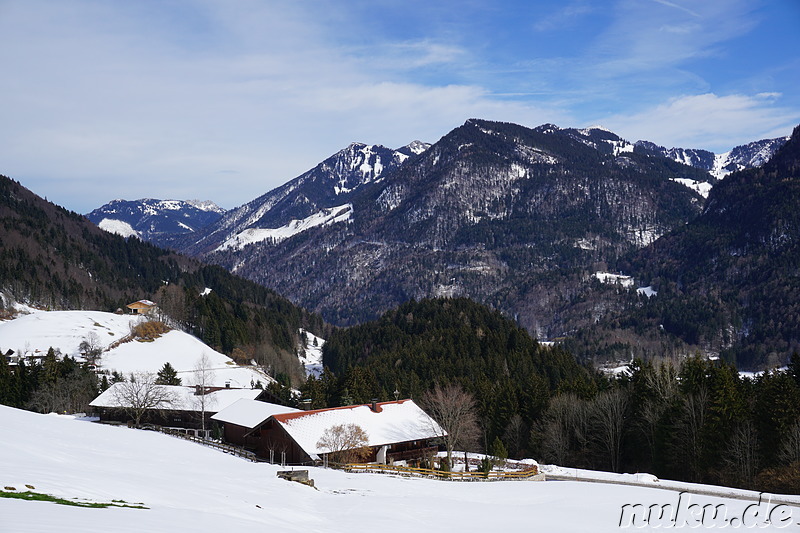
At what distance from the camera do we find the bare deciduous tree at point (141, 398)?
266 ft

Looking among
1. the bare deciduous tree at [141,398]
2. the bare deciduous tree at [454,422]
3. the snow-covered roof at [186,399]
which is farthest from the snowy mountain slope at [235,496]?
the snow-covered roof at [186,399]

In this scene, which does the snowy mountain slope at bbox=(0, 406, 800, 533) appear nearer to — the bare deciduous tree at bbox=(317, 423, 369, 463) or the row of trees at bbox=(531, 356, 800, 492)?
the bare deciduous tree at bbox=(317, 423, 369, 463)

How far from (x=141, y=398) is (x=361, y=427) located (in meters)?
33.4

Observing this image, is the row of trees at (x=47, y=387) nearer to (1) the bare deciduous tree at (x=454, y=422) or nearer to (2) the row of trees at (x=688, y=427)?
(1) the bare deciduous tree at (x=454, y=422)

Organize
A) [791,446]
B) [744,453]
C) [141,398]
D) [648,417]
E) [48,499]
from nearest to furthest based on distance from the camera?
[48,499] < [791,446] < [744,453] < [648,417] < [141,398]

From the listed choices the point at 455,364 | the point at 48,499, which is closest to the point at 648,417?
the point at 455,364

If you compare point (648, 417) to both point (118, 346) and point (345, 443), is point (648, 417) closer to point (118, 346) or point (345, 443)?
point (345, 443)

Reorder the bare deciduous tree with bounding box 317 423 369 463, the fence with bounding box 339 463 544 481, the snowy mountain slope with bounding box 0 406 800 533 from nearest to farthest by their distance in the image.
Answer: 1. the snowy mountain slope with bounding box 0 406 800 533
2. the fence with bounding box 339 463 544 481
3. the bare deciduous tree with bounding box 317 423 369 463

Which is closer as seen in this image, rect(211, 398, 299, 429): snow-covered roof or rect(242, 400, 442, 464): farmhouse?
rect(242, 400, 442, 464): farmhouse

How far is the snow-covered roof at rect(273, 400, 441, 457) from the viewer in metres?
64.6

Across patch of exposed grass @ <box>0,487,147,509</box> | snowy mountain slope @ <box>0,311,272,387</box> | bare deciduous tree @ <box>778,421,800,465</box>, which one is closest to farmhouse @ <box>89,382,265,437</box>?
snowy mountain slope @ <box>0,311,272,387</box>

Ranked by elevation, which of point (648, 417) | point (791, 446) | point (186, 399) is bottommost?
point (791, 446)

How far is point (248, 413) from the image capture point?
7500cm

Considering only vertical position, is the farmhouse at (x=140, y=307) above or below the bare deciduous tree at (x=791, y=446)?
above
